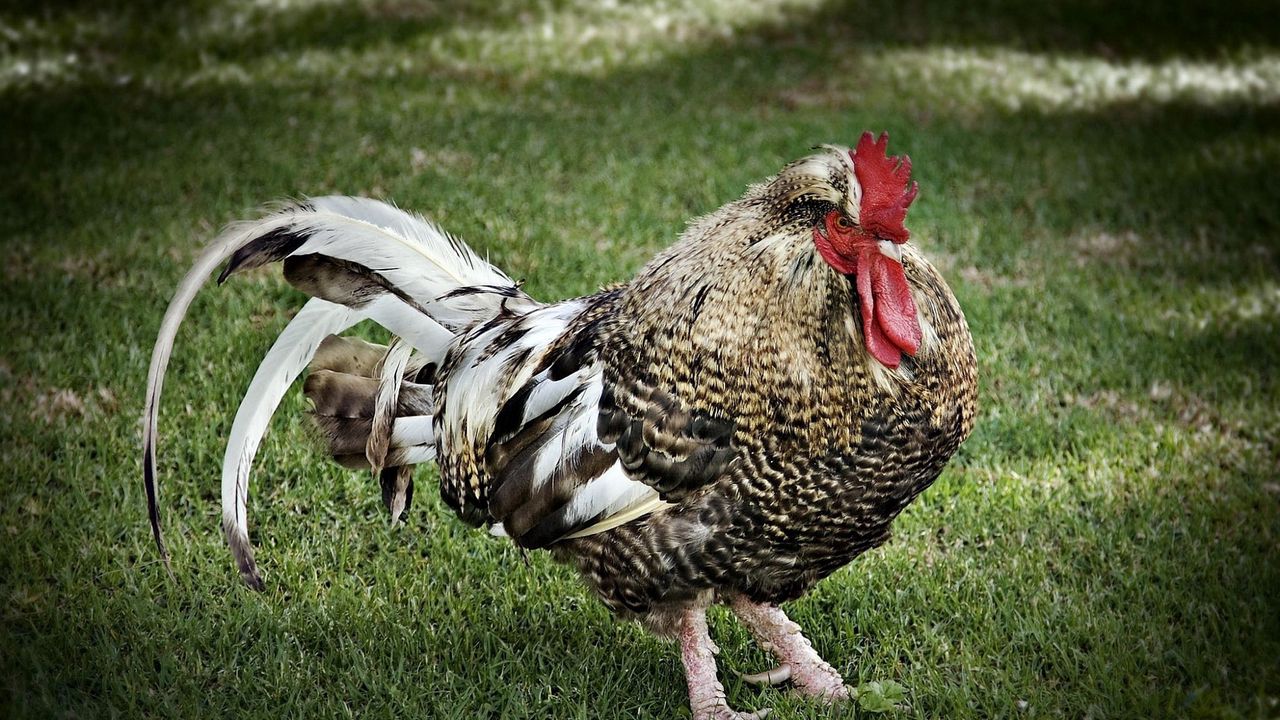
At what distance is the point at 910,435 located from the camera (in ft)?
10.0

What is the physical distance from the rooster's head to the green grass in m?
1.41

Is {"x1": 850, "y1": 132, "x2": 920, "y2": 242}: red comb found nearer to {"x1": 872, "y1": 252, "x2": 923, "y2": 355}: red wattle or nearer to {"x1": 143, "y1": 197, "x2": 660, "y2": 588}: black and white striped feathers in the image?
{"x1": 872, "y1": 252, "x2": 923, "y2": 355}: red wattle

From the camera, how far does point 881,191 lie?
2.90 meters

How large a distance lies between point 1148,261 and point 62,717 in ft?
21.5

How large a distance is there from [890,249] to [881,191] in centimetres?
17

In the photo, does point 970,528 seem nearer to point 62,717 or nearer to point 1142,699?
point 1142,699

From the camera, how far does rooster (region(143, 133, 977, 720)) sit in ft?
9.77

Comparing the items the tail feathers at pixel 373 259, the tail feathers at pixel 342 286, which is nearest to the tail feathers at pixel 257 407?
the tail feathers at pixel 342 286

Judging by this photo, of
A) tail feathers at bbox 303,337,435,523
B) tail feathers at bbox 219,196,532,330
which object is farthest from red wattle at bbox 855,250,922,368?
tail feathers at bbox 303,337,435,523

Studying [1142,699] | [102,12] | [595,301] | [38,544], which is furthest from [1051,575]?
[102,12]

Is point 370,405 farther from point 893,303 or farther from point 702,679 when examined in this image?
point 893,303

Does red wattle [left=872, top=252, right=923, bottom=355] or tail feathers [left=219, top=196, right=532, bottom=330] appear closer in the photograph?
red wattle [left=872, top=252, right=923, bottom=355]

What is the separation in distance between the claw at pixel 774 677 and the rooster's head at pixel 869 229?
4.34ft

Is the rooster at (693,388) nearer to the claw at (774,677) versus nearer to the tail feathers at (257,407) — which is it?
the tail feathers at (257,407)
